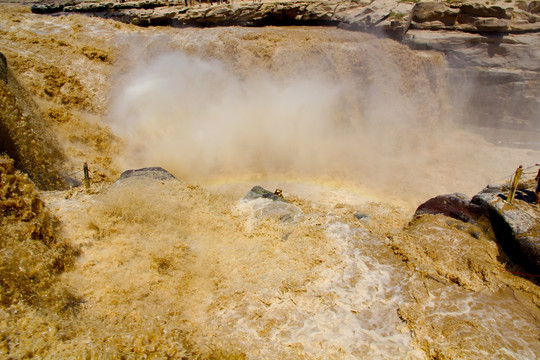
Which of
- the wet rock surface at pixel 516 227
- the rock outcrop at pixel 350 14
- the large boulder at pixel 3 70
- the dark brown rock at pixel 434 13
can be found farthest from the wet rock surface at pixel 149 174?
the dark brown rock at pixel 434 13

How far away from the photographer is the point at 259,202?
7438 millimetres

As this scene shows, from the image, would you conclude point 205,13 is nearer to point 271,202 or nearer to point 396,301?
point 271,202

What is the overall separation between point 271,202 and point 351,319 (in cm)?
324

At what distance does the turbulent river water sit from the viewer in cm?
428

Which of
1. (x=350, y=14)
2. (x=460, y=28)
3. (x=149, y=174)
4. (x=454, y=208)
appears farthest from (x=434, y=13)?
(x=149, y=174)

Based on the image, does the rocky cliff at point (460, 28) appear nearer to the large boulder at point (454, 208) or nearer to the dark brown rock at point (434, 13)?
the dark brown rock at point (434, 13)

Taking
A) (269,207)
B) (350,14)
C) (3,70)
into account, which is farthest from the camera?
(350,14)

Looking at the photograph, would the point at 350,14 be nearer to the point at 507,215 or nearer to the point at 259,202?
the point at 259,202

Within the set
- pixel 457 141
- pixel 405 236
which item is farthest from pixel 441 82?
pixel 405 236

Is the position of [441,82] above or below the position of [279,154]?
above

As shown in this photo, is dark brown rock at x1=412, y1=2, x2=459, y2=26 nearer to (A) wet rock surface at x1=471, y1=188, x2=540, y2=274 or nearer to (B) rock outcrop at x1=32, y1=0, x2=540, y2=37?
(B) rock outcrop at x1=32, y1=0, x2=540, y2=37

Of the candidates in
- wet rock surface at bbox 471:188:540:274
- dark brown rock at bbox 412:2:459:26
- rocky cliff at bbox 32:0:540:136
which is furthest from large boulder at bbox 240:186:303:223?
dark brown rock at bbox 412:2:459:26

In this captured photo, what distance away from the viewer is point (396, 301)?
4.86 metres

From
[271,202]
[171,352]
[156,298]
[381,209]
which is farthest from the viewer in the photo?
[381,209]
